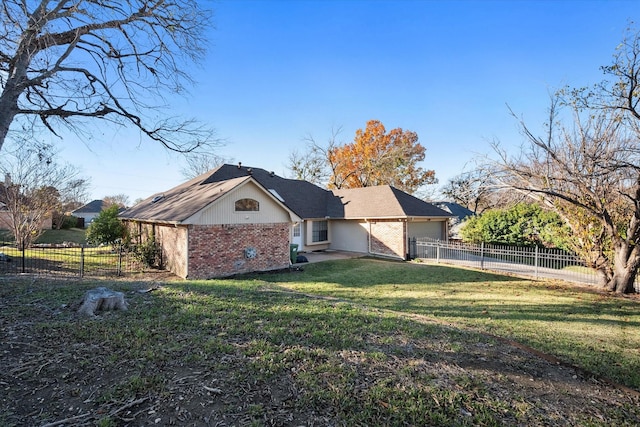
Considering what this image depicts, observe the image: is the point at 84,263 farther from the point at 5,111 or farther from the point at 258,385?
the point at 258,385

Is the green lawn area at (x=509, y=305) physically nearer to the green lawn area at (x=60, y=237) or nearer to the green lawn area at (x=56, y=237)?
the green lawn area at (x=60, y=237)

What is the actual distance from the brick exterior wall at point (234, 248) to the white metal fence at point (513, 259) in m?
7.84

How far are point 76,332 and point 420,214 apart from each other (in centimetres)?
1675

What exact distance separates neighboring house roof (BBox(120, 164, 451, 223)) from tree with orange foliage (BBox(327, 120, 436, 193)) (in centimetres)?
1090


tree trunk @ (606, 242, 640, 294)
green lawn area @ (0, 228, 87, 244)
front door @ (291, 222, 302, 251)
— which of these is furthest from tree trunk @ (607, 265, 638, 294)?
green lawn area @ (0, 228, 87, 244)

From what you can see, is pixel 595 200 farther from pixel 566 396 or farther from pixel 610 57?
pixel 566 396

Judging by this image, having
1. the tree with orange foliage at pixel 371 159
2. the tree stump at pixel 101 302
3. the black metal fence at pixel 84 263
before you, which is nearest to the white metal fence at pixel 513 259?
the black metal fence at pixel 84 263

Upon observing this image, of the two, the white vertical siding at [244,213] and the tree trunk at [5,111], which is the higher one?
the tree trunk at [5,111]

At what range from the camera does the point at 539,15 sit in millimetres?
10344

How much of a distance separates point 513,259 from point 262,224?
41.7 ft

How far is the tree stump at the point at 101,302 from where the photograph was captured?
17.8 ft

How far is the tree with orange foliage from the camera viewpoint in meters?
34.2

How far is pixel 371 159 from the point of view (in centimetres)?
3419

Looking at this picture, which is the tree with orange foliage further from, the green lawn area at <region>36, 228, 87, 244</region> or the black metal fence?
the green lawn area at <region>36, 228, 87, 244</region>
